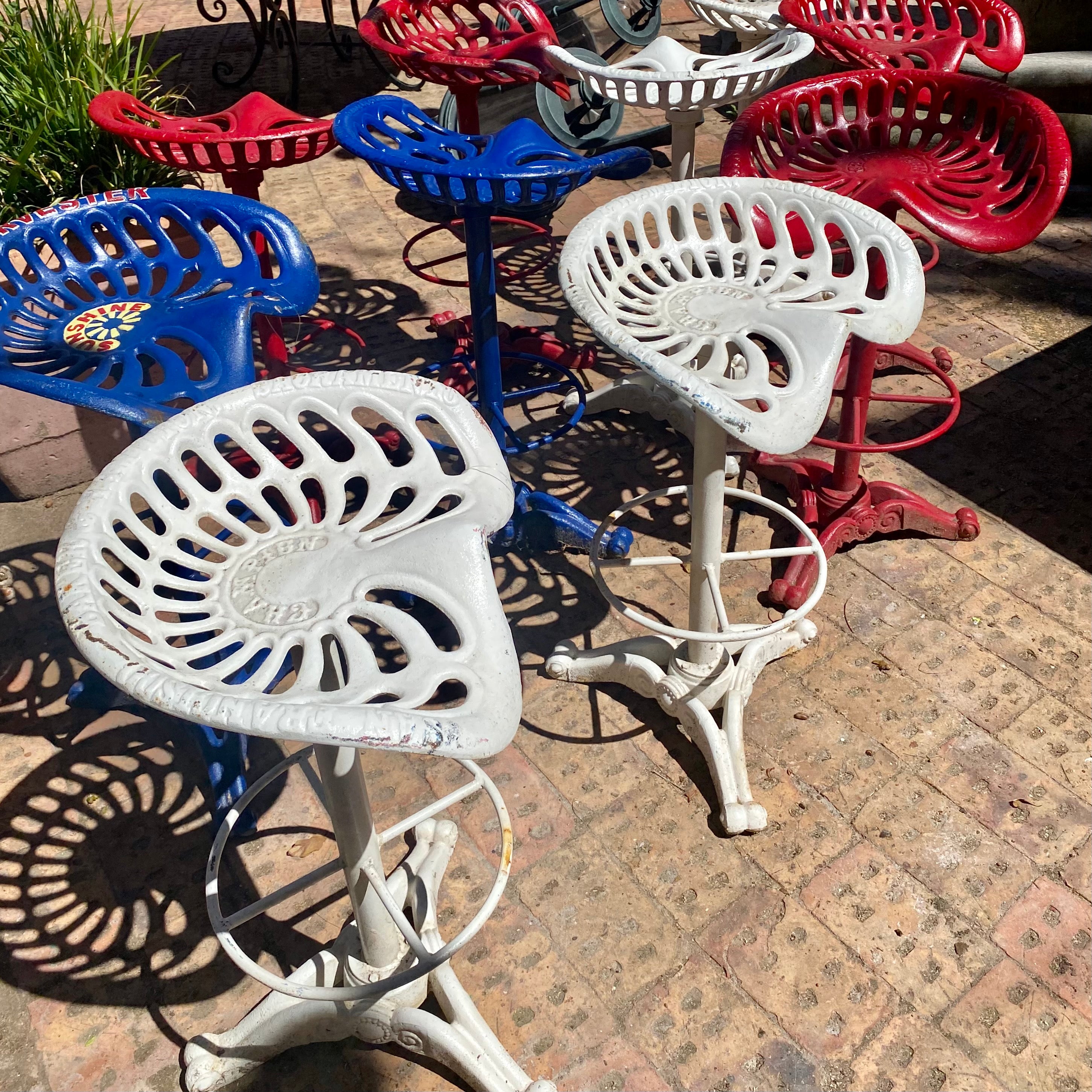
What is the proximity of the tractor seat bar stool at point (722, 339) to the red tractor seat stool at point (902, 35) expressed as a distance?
803 millimetres

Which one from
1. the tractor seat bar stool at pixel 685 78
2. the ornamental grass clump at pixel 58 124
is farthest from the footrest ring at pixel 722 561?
the ornamental grass clump at pixel 58 124

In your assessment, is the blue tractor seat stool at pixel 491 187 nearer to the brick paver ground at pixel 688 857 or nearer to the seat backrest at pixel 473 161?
the seat backrest at pixel 473 161

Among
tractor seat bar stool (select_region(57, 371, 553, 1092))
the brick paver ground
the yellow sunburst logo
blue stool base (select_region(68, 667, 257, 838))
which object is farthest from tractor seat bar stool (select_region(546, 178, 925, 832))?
the yellow sunburst logo

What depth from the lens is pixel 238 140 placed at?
9.39ft

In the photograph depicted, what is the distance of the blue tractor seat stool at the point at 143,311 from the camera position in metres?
2.12

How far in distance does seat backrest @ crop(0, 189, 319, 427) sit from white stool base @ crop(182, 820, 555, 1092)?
1301 millimetres

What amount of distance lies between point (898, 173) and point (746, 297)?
101 cm

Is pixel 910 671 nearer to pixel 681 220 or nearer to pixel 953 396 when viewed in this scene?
pixel 953 396

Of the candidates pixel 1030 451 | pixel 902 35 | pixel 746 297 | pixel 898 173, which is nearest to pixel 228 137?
pixel 746 297

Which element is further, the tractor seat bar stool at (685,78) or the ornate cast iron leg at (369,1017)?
the tractor seat bar stool at (685,78)

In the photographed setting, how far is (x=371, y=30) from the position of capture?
147 inches

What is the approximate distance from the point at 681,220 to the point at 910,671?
157 centimetres

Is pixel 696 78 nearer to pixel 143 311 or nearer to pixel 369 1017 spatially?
pixel 143 311

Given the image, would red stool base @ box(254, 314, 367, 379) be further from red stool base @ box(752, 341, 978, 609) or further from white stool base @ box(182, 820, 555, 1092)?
white stool base @ box(182, 820, 555, 1092)
